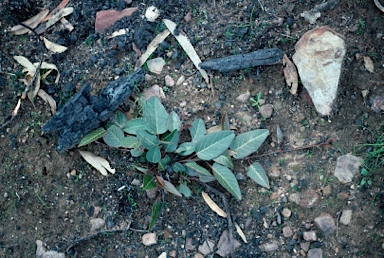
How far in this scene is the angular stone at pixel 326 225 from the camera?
241 cm

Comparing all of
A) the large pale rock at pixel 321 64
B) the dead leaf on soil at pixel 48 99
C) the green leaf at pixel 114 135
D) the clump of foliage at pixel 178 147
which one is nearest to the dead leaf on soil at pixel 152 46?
the clump of foliage at pixel 178 147

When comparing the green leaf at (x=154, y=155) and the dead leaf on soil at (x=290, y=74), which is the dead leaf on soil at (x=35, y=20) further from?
the dead leaf on soil at (x=290, y=74)

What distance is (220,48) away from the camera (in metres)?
2.60

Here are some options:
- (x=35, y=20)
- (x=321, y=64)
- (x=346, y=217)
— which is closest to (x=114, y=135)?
(x=35, y=20)

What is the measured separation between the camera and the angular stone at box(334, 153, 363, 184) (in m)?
2.45

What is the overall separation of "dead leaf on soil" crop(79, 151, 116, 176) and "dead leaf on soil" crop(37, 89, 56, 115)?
31 centimetres

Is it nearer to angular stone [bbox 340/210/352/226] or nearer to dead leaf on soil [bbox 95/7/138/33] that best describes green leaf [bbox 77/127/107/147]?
dead leaf on soil [bbox 95/7/138/33]

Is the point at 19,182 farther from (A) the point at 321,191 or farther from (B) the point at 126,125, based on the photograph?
(A) the point at 321,191

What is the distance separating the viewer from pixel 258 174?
244 centimetres

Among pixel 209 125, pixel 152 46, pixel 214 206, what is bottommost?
pixel 214 206

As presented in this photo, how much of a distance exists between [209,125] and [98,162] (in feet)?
2.06

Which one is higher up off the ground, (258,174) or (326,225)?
(258,174)

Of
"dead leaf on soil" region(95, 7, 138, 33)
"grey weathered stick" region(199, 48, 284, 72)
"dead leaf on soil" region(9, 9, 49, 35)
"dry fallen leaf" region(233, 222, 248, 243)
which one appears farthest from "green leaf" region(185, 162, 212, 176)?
"dead leaf on soil" region(9, 9, 49, 35)

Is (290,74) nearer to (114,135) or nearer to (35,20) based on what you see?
(114,135)
